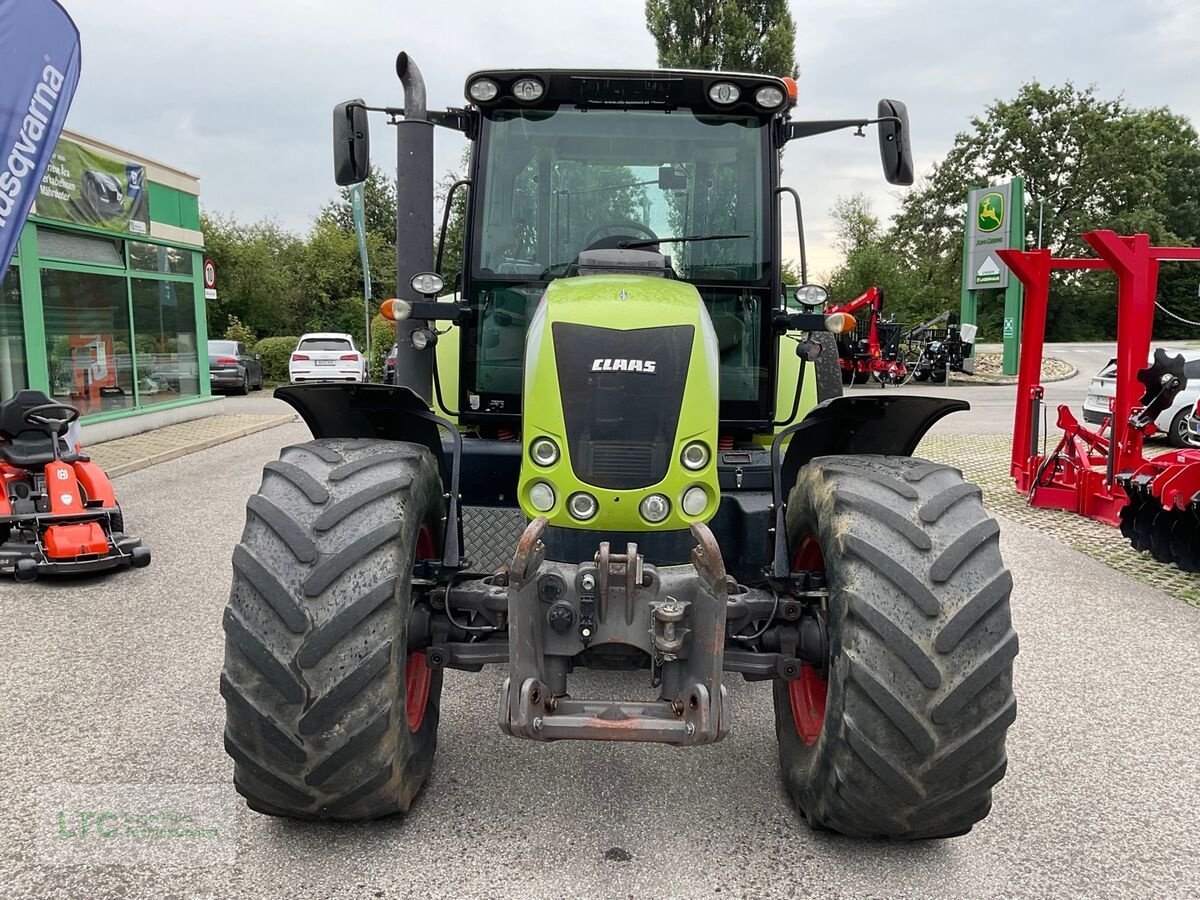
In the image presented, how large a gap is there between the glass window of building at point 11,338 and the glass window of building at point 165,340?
110 inches

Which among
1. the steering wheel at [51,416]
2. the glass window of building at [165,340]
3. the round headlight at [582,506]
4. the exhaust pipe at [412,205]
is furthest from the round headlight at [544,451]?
the glass window of building at [165,340]

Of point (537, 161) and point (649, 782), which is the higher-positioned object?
point (537, 161)

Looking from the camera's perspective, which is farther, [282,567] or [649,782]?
[649,782]

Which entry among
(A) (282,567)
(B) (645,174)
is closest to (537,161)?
(B) (645,174)

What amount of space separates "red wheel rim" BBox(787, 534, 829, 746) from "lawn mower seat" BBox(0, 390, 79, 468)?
17.6 feet

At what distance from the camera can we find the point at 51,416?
Answer: 660 cm

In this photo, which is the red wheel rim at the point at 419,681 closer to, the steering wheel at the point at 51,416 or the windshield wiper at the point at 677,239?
the windshield wiper at the point at 677,239

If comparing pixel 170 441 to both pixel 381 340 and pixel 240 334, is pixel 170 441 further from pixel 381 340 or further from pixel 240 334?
pixel 240 334

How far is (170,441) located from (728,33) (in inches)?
906

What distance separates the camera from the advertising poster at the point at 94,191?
12.2 metres

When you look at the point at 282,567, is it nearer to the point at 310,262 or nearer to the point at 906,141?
the point at 906,141

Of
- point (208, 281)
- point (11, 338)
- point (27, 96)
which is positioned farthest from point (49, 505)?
point (208, 281)

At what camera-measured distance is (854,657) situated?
2.63 meters

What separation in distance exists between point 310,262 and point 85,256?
28.6m
